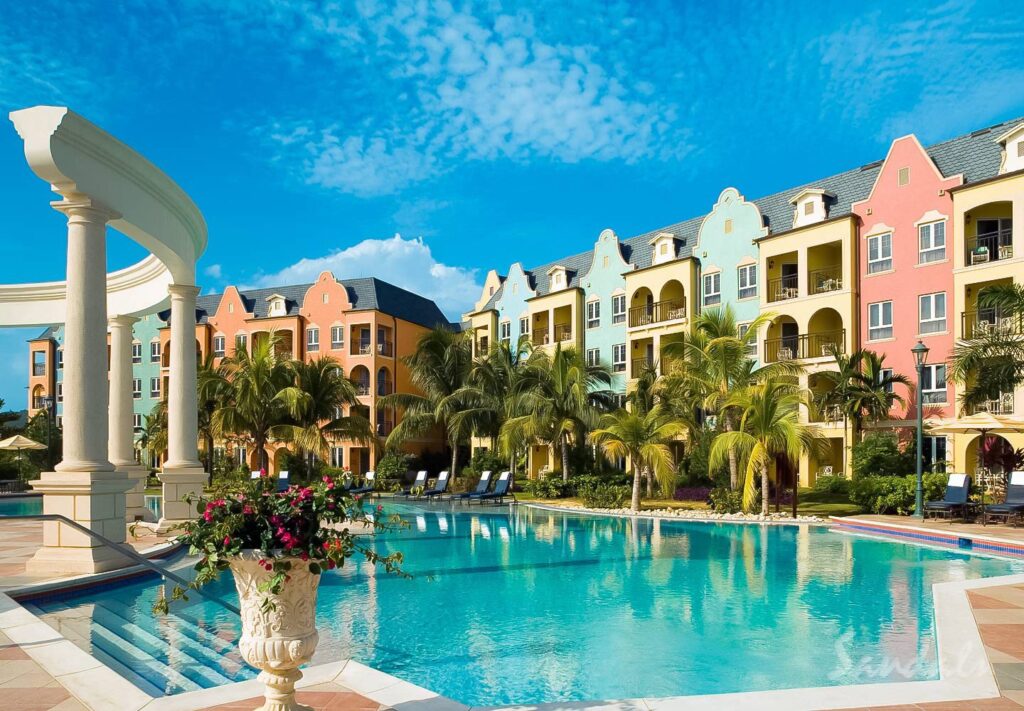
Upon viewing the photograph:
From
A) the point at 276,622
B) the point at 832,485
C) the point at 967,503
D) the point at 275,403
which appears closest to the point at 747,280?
the point at 832,485

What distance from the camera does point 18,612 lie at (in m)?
8.42

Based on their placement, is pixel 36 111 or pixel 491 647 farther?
pixel 36 111

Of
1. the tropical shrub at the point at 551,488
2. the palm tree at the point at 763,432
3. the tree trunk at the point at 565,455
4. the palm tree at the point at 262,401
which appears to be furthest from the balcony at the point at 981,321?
the palm tree at the point at 262,401

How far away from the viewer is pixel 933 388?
27172 millimetres

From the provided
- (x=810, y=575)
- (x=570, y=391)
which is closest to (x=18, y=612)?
(x=810, y=575)

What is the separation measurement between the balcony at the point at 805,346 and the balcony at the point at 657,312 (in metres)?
4.51

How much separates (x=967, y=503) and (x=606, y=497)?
10.5 m

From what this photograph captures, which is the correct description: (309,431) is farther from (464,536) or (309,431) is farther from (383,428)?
(464,536)

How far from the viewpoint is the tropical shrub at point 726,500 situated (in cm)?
2270

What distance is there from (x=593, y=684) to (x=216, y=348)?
49181 millimetres

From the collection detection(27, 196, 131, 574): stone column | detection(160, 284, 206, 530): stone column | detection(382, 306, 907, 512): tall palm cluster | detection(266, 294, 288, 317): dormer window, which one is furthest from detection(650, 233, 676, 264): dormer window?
detection(27, 196, 131, 574): stone column

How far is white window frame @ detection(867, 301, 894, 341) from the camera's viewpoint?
2844 centimetres

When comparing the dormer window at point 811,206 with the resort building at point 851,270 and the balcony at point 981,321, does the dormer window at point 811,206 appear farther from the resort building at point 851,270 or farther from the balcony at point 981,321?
the balcony at point 981,321

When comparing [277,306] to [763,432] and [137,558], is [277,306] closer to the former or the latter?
[763,432]
